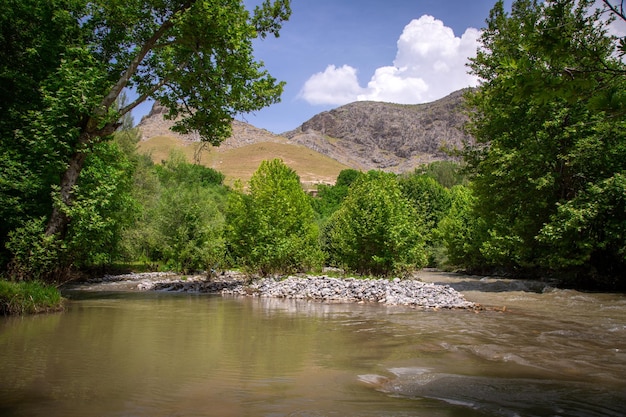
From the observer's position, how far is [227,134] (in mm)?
15492

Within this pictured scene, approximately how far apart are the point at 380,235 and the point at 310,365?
14809 mm

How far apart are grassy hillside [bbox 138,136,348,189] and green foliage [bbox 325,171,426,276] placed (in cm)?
9974

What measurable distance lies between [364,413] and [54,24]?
50.3ft

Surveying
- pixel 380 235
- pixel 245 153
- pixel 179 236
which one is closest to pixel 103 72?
pixel 380 235

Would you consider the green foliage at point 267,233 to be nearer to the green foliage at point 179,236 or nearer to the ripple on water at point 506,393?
the green foliage at point 179,236

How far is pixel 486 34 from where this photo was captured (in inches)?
927

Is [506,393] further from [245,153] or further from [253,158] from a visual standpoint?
[245,153]

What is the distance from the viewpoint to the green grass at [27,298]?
1036 centimetres

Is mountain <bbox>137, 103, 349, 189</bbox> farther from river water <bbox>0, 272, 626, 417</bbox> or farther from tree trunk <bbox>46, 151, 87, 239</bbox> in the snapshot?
river water <bbox>0, 272, 626, 417</bbox>

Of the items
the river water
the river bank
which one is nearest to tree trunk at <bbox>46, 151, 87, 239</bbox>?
the river water

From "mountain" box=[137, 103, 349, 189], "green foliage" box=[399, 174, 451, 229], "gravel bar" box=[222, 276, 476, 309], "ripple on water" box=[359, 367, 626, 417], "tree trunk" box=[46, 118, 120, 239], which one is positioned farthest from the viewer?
"mountain" box=[137, 103, 349, 189]

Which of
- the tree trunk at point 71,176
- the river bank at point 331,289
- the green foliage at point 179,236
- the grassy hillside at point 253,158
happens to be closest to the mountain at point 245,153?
the grassy hillside at point 253,158

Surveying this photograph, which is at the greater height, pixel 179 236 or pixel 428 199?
pixel 428 199

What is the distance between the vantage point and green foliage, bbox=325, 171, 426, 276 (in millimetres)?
20844
